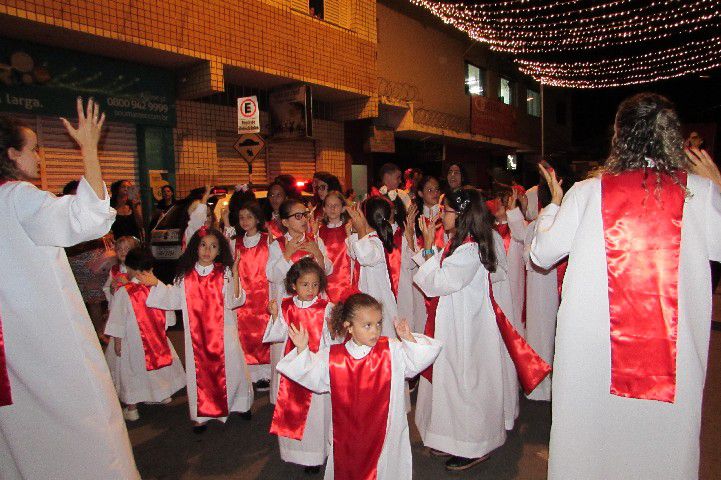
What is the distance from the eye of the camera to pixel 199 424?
4215mm

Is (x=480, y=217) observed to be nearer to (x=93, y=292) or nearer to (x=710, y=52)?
(x=93, y=292)

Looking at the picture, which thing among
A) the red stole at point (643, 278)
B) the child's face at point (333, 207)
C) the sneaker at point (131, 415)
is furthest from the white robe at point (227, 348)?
the red stole at point (643, 278)

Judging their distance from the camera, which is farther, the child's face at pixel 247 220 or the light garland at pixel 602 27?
the light garland at pixel 602 27

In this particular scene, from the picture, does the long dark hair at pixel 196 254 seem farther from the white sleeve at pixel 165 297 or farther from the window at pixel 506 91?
the window at pixel 506 91

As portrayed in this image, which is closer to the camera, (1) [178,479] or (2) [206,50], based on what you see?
(1) [178,479]

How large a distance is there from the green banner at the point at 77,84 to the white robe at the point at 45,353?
6.68 m

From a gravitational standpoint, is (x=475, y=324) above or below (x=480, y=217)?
below

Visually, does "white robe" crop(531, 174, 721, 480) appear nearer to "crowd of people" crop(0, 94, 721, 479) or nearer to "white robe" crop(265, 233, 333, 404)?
"crowd of people" crop(0, 94, 721, 479)

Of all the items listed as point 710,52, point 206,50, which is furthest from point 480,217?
point 710,52

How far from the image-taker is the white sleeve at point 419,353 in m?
2.81

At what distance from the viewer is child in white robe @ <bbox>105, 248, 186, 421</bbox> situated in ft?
15.0

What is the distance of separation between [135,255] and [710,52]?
13033mm

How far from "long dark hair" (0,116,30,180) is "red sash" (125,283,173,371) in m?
2.34

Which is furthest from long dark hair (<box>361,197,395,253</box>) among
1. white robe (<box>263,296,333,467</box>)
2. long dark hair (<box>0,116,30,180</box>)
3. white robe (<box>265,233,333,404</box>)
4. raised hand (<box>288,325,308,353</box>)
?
long dark hair (<box>0,116,30,180</box>)
